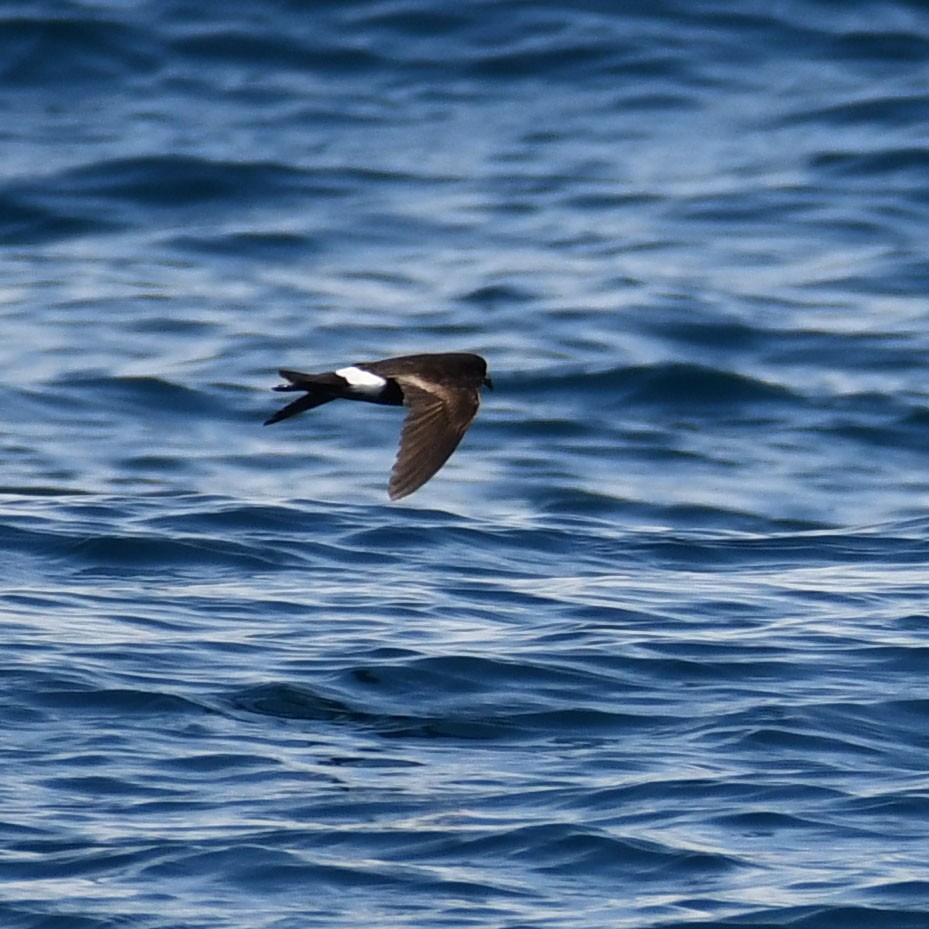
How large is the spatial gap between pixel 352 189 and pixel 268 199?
614mm

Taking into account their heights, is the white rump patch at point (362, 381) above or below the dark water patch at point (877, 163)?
above

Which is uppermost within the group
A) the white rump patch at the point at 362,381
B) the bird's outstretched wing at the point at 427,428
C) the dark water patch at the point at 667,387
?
the white rump patch at the point at 362,381

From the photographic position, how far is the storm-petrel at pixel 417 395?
22.2ft

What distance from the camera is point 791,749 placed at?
21.0ft

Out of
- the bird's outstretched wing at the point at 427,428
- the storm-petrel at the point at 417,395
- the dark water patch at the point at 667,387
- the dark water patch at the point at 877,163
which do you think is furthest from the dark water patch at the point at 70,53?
the bird's outstretched wing at the point at 427,428

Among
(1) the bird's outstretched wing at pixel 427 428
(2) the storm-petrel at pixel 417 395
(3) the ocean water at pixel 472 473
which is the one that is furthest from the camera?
(2) the storm-petrel at pixel 417 395

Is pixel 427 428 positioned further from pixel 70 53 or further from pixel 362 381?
pixel 70 53

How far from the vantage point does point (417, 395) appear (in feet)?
23.8

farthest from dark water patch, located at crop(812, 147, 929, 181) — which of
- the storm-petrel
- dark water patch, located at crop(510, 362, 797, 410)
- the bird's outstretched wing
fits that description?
the bird's outstretched wing

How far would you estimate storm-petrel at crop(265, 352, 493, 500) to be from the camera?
6.77m

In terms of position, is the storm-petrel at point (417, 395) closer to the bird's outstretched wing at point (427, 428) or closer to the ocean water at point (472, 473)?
the bird's outstretched wing at point (427, 428)

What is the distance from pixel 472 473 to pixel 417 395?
3130mm

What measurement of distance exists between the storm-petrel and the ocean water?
33.6 inches

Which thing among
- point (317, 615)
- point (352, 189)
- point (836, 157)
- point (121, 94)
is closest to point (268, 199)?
point (352, 189)
